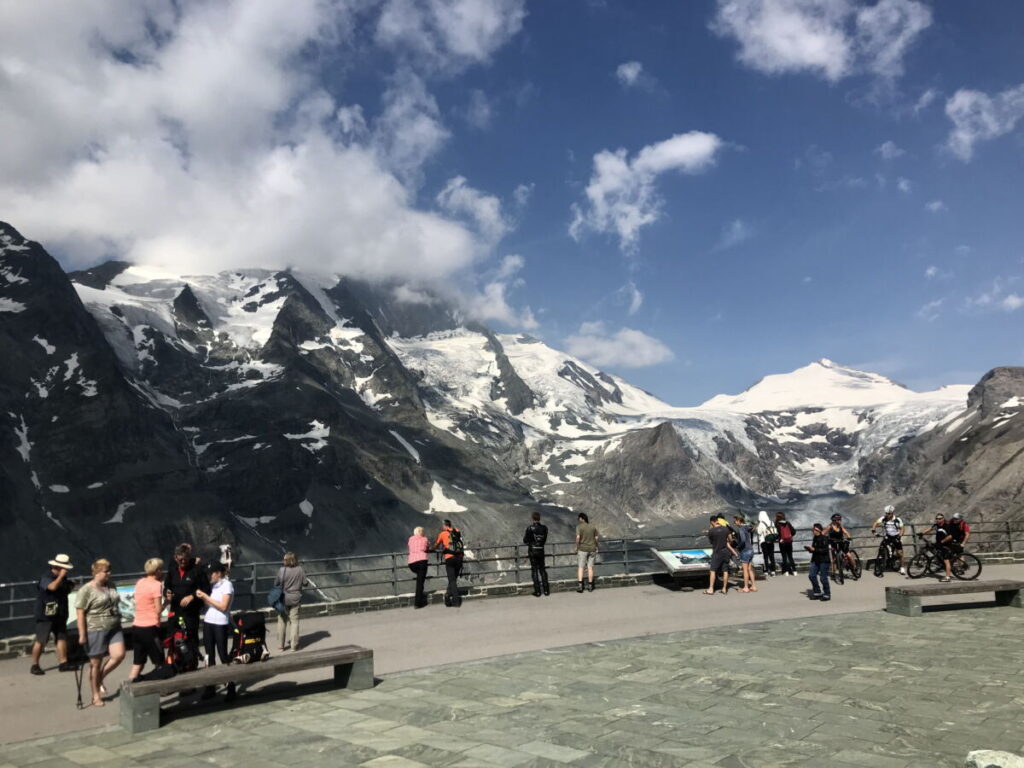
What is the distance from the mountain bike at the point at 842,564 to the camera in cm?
2114

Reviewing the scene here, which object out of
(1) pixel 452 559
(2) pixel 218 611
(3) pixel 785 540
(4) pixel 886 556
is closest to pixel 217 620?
(2) pixel 218 611

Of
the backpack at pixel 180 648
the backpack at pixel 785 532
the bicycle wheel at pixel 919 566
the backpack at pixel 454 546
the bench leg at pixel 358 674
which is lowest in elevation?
the bicycle wheel at pixel 919 566

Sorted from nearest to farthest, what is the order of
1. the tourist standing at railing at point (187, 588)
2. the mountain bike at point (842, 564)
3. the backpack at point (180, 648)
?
the backpack at point (180, 648), the tourist standing at railing at point (187, 588), the mountain bike at point (842, 564)

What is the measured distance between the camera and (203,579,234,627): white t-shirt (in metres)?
11.1

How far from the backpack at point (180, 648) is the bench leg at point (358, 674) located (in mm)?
2334

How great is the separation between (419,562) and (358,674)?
26.1ft

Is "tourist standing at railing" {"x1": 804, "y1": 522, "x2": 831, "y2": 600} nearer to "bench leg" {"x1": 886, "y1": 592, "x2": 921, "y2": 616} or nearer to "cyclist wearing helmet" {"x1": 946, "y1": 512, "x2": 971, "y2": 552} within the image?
"bench leg" {"x1": 886, "y1": 592, "x2": 921, "y2": 616}

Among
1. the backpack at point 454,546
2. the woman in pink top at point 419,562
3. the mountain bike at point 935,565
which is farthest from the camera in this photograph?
the mountain bike at point 935,565

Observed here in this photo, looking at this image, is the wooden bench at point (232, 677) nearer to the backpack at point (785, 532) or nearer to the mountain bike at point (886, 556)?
the backpack at point (785, 532)

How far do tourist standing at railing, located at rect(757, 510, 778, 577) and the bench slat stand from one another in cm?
1667

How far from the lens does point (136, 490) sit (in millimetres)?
166750

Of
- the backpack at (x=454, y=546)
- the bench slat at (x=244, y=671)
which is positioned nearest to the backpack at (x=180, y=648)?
the bench slat at (x=244, y=671)

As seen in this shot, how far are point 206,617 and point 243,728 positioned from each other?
3225mm

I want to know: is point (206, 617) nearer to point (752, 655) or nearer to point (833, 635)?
point (752, 655)
